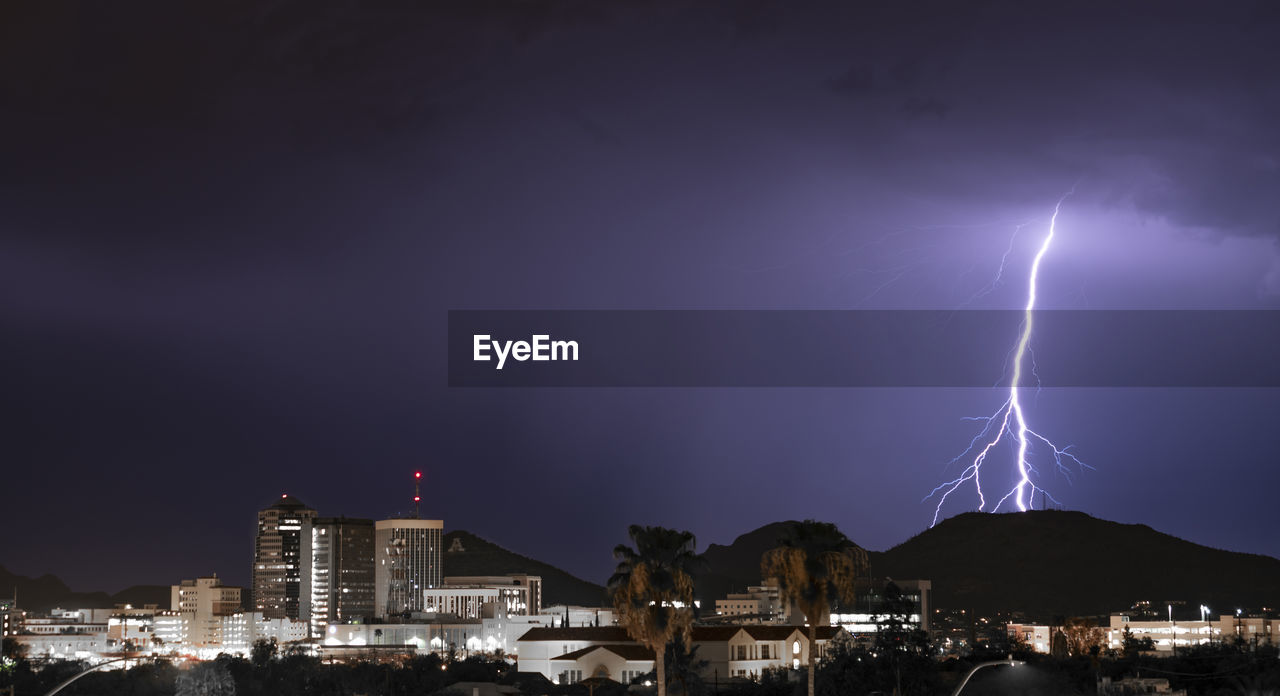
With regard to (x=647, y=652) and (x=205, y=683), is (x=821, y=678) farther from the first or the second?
(x=205, y=683)

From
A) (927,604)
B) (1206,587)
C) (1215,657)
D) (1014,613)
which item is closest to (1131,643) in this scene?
(1215,657)

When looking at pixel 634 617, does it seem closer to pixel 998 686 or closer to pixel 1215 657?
pixel 998 686

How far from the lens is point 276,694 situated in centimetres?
8006

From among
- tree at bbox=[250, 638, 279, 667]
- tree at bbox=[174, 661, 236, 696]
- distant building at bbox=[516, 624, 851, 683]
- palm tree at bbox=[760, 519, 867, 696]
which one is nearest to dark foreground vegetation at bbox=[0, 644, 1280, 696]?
tree at bbox=[174, 661, 236, 696]

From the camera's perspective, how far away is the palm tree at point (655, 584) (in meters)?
39.7

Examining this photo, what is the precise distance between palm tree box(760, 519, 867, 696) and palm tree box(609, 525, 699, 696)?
277 cm

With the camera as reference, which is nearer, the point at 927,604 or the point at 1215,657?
the point at 1215,657

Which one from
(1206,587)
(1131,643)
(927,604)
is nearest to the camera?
Answer: (1131,643)

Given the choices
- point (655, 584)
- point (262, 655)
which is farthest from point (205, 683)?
point (655, 584)

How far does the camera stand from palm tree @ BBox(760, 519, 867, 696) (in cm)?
4103

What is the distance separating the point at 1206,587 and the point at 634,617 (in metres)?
182

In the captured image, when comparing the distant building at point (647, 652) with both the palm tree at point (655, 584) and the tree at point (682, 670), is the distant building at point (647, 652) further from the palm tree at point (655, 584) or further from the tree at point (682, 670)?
the palm tree at point (655, 584)

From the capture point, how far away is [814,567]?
41.2 m

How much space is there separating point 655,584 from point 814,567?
5.45 meters
